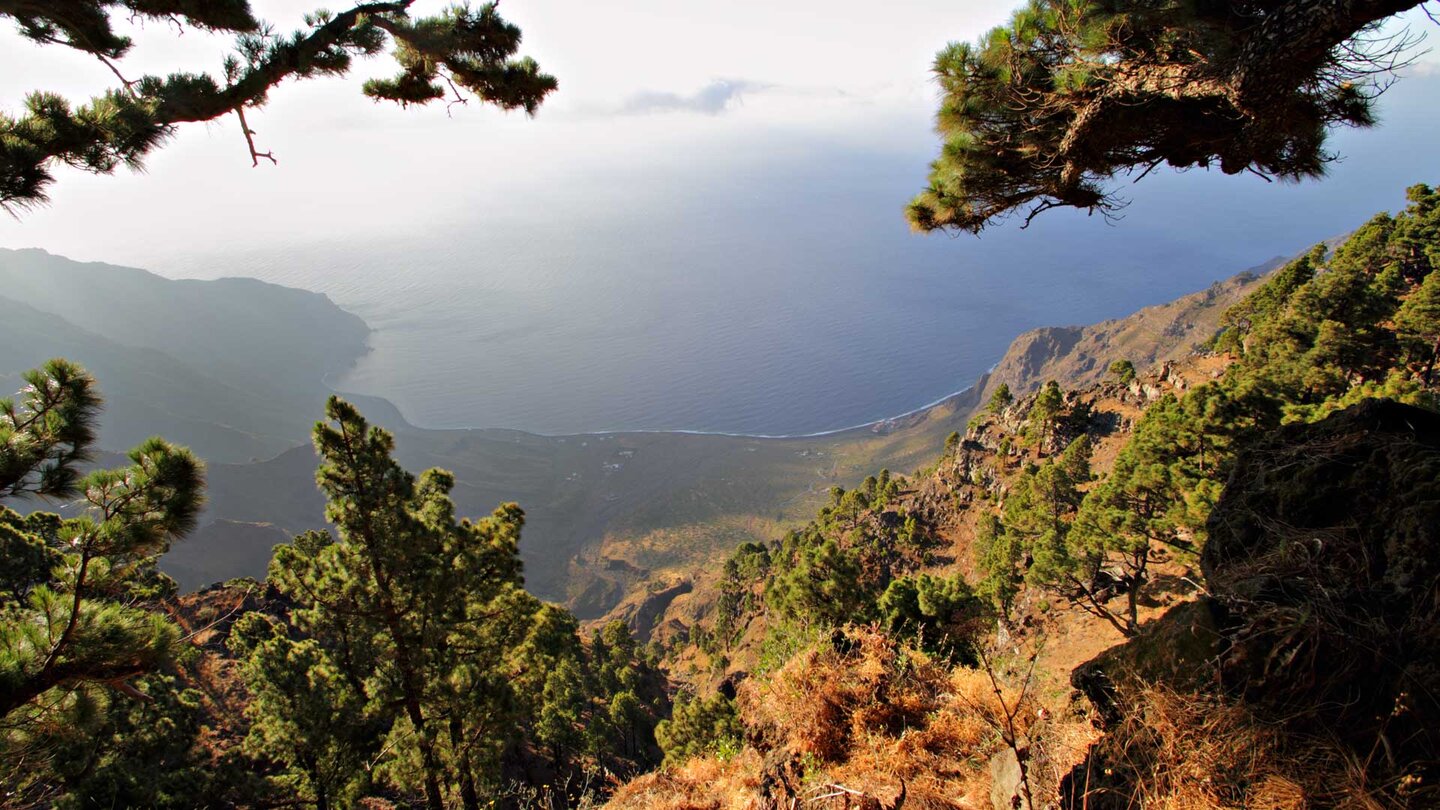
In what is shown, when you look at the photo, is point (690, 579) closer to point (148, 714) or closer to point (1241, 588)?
point (148, 714)

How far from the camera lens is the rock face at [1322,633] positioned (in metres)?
3.13

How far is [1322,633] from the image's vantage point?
3441 millimetres

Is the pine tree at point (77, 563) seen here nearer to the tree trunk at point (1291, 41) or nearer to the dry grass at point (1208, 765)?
the dry grass at point (1208, 765)

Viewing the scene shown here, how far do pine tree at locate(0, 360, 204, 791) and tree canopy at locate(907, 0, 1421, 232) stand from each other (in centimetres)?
706

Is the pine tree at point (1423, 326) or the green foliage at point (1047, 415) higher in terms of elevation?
the pine tree at point (1423, 326)

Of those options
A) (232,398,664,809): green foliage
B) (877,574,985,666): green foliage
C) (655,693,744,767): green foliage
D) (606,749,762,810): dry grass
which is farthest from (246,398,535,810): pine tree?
(655,693,744,767): green foliage

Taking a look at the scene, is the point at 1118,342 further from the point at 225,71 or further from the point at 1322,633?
the point at 225,71

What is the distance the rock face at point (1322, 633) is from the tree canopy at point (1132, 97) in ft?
8.36

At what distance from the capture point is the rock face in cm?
313

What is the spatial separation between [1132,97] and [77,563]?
27.3ft

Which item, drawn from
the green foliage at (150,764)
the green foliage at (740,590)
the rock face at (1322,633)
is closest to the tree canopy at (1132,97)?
the rock face at (1322,633)

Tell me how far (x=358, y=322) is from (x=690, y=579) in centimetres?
16858

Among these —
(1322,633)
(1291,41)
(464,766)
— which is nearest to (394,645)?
(464,766)

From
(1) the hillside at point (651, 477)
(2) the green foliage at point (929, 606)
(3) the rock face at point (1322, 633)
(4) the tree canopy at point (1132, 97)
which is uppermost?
(4) the tree canopy at point (1132, 97)
